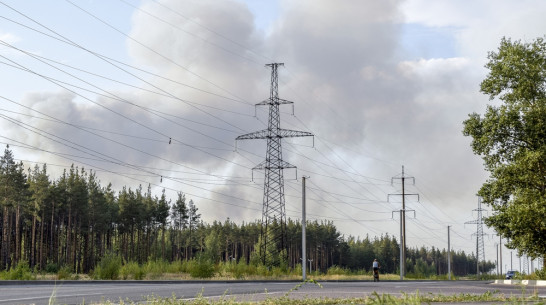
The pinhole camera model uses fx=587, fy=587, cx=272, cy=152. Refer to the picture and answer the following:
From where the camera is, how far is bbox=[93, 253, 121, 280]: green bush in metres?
32.8

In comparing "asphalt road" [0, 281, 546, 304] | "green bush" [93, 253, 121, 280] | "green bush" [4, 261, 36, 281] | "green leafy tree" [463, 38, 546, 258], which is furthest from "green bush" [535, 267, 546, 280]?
"green bush" [4, 261, 36, 281]

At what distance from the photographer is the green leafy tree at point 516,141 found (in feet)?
110

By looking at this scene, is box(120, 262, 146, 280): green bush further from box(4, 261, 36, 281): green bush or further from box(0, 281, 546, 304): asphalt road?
box(4, 261, 36, 281): green bush

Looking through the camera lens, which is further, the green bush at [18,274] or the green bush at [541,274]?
the green bush at [541,274]

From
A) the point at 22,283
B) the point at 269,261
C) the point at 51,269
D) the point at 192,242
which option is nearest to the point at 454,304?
the point at 22,283

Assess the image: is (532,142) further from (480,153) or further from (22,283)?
(22,283)

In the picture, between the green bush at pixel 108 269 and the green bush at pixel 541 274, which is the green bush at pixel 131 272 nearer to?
the green bush at pixel 108 269

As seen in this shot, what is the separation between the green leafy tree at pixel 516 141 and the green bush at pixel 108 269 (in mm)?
22171

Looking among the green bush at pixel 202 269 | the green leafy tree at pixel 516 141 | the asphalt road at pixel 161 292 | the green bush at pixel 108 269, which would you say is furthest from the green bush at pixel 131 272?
the green leafy tree at pixel 516 141

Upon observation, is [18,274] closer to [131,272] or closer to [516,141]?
[131,272]

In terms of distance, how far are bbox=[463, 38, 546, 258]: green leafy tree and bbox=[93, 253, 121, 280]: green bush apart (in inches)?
873

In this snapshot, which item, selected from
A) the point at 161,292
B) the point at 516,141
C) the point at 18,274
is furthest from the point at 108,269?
the point at 516,141

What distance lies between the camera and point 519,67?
119 ft

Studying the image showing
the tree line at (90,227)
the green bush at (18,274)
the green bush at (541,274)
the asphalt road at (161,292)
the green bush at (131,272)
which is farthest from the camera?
the tree line at (90,227)
